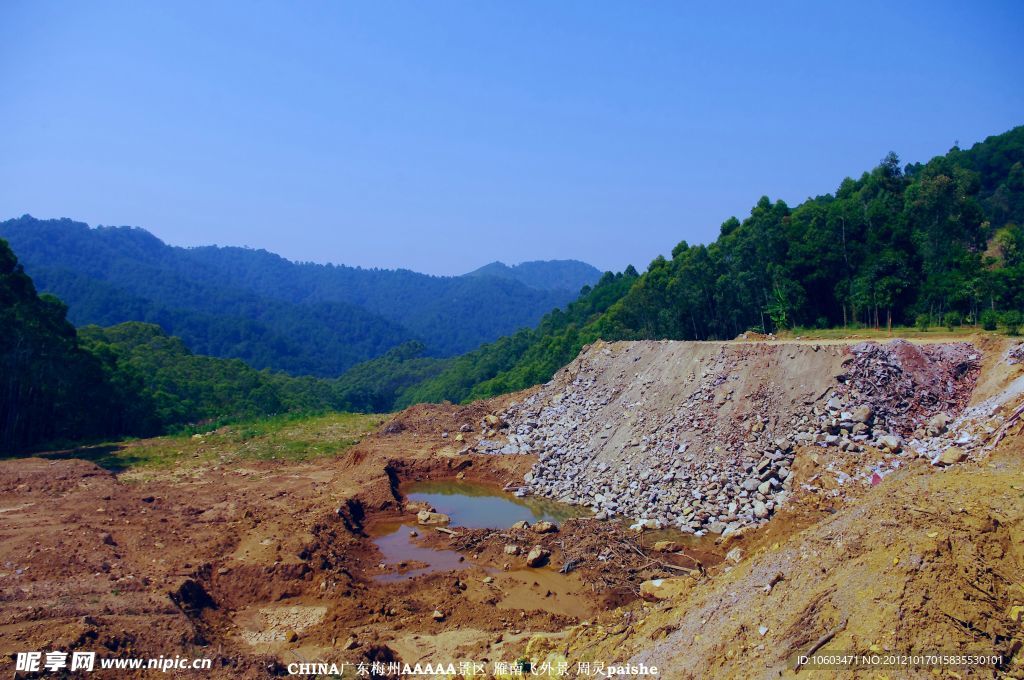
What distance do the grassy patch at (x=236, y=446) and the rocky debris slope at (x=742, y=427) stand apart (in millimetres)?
8665

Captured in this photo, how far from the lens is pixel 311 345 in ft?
401

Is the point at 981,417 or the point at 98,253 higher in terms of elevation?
the point at 98,253

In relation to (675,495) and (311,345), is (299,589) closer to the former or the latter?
(675,495)

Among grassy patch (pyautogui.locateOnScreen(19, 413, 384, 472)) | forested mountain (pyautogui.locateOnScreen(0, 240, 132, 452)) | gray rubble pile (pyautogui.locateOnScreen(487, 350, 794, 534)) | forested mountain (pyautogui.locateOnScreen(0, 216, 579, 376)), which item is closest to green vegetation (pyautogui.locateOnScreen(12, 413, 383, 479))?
grassy patch (pyautogui.locateOnScreen(19, 413, 384, 472))

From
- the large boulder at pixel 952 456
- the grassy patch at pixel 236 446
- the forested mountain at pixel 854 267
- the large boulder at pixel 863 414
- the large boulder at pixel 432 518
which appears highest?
the forested mountain at pixel 854 267

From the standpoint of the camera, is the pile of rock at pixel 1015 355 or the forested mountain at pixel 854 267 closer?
the pile of rock at pixel 1015 355

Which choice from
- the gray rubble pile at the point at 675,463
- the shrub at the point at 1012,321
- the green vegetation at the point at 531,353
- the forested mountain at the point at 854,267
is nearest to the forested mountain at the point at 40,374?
the gray rubble pile at the point at 675,463

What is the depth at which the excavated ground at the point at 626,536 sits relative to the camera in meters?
6.56

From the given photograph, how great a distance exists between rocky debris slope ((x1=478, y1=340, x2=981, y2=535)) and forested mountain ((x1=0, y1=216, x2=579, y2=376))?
8978 centimetres

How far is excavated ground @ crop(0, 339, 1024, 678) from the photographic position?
21.5 ft

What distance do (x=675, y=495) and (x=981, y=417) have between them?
6.36 meters

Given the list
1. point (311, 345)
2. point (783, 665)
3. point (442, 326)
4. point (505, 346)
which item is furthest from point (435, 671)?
point (442, 326)

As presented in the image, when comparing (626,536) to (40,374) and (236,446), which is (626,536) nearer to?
(236,446)

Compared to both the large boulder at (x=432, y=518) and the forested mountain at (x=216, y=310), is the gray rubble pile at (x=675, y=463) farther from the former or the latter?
the forested mountain at (x=216, y=310)
